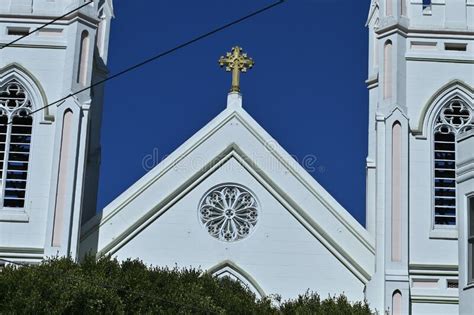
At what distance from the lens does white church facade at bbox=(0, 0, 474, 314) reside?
36031 millimetres

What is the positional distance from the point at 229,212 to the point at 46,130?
491 cm

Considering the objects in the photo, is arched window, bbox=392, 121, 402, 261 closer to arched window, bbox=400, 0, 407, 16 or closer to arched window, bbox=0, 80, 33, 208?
arched window, bbox=400, 0, 407, 16

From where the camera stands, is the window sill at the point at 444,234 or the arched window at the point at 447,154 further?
the arched window at the point at 447,154

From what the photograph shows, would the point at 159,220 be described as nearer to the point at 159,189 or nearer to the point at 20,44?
the point at 159,189

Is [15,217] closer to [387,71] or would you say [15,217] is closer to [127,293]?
[127,293]

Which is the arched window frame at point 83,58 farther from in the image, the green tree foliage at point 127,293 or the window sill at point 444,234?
Result: the window sill at point 444,234

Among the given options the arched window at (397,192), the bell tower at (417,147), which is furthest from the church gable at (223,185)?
the bell tower at (417,147)

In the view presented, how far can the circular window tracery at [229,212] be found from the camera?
36.5 meters

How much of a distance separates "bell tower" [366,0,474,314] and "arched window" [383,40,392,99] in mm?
24

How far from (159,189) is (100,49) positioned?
5.71m

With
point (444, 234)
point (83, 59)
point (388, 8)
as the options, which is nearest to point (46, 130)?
point (83, 59)

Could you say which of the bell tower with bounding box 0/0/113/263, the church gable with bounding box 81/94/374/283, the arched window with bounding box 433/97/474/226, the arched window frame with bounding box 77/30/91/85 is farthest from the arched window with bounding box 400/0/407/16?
the arched window frame with bounding box 77/30/91/85

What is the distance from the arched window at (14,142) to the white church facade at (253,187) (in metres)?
0.03

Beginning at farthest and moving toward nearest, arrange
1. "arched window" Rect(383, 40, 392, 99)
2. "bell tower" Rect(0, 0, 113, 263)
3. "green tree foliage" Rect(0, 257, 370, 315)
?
"arched window" Rect(383, 40, 392, 99)
"bell tower" Rect(0, 0, 113, 263)
"green tree foliage" Rect(0, 257, 370, 315)
